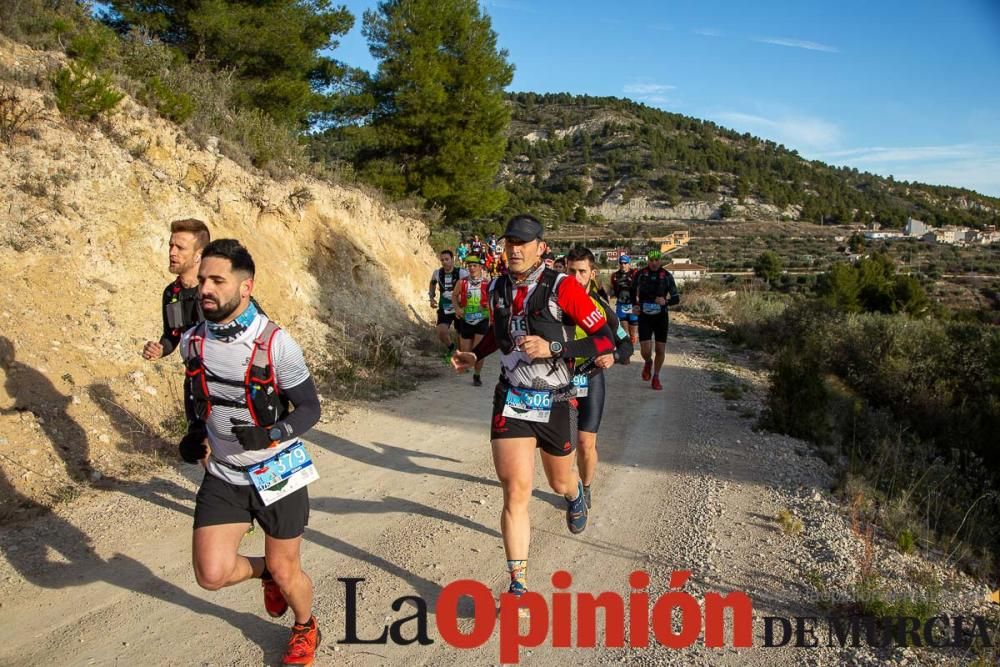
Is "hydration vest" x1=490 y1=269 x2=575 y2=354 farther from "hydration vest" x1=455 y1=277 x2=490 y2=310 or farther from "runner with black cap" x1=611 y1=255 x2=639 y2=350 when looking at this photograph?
"runner with black cap" x1=611 y1=255 x2=639 y2=350

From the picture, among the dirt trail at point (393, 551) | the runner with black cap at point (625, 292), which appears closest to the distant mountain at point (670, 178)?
the runner with black cap at point (625, 292)

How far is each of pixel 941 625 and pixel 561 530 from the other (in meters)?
2.52

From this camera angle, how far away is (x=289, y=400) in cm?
331

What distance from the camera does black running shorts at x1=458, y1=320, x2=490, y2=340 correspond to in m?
9.95

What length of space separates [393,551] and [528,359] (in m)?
1.89

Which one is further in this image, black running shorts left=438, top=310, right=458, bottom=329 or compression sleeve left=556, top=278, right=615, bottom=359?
black running shorts left=438, top=310, right=458, bottom=329

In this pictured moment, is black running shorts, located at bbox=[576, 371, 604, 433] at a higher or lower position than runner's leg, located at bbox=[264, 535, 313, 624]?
higher

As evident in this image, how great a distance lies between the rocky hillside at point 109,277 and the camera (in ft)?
20.6

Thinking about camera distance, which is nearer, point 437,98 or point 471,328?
point 471,328

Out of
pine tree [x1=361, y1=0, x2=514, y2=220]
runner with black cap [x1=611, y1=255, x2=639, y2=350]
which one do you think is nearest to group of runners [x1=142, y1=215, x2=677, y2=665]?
runner with black cap [x1=611, y1=255, x2=639, y2=350]

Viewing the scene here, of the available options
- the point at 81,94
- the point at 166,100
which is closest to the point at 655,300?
the point at 166,100

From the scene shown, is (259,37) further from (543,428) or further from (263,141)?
(543,428)

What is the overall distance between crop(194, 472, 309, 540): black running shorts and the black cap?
190cm

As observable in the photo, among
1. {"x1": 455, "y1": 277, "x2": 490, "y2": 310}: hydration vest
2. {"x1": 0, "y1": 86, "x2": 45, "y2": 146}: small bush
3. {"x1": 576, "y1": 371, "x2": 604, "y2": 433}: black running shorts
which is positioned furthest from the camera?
{"x1": 455, "y1": 277, "x2": 490, "y2": 310}: hydration vest
